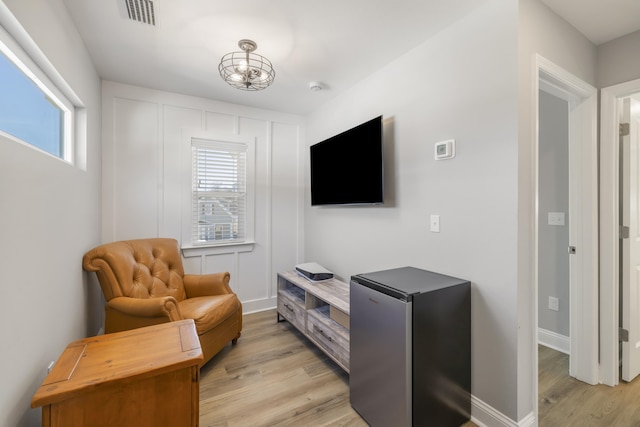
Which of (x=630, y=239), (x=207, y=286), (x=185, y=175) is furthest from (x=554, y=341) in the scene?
(x=185, y=175)

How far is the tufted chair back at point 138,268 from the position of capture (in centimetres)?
215

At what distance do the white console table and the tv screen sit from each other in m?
0.84

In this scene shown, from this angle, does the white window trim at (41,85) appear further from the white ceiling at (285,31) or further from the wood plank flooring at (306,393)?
the wood plank flooring at (306,393)

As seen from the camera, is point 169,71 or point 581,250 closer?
point 581,250

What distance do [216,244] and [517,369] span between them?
2893 mm

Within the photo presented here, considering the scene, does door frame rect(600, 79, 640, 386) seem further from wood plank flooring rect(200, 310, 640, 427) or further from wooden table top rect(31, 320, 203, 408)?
wooden table top rect(31, 320, 203, 408)

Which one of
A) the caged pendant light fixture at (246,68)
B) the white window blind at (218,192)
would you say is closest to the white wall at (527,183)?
the caged pendant light fixture at (246,68)

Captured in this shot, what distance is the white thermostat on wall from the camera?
1.86 metres

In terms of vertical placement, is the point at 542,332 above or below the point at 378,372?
below

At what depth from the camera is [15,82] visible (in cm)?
131

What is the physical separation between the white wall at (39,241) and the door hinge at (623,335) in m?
3.55

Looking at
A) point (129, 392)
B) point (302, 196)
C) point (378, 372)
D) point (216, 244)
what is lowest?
point (378, 372)

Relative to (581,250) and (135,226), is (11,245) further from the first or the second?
(581,250)

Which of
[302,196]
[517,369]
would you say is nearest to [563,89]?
[517,369]
